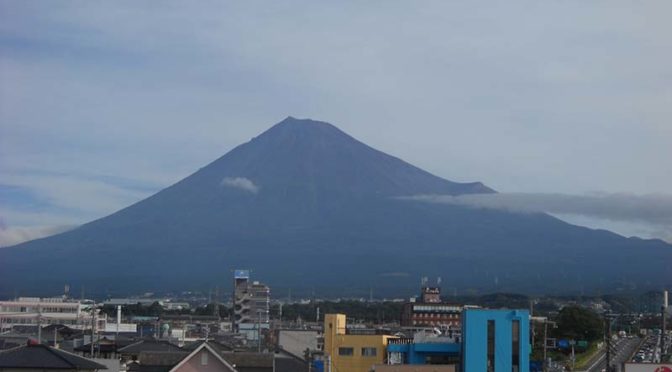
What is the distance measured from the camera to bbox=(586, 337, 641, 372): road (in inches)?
1768

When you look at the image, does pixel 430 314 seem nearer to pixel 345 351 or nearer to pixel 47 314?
pixel 47 314

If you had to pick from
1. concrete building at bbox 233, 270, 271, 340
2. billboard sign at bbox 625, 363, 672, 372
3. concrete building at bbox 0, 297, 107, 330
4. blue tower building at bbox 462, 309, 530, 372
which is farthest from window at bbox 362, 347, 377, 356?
concrete building at bbox 233, 270, 271, 340

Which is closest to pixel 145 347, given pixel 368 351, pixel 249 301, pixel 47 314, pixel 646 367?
pixel 368 351

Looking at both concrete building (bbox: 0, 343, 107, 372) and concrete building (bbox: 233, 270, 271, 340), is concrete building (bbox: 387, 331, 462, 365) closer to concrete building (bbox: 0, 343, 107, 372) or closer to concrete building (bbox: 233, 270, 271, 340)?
concrete building (bbox: 0, 343, 107, 372)

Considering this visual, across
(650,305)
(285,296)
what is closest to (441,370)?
(650,305)

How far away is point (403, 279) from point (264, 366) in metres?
169

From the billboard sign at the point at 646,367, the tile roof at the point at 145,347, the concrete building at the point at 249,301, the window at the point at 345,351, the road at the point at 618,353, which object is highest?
the concrete building at the point at 249,301

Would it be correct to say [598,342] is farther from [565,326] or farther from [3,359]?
[3,359]

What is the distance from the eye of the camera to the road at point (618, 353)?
44909mm

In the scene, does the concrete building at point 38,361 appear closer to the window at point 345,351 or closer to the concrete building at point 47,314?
the window at point 345,351

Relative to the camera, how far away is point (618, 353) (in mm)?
50906

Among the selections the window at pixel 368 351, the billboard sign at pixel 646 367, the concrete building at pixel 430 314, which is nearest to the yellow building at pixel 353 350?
the window at pixel 368 351

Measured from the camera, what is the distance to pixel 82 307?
8531cm

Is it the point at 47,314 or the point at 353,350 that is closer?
the point at 353,350
